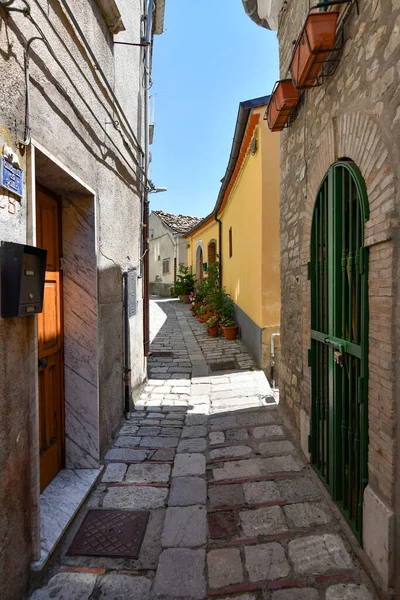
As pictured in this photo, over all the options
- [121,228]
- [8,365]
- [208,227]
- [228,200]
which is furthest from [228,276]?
[8,365]

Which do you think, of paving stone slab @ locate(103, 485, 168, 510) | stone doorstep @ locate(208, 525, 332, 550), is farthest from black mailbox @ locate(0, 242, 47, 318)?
stone doorstep @ locate(208, 525, 332, 550)

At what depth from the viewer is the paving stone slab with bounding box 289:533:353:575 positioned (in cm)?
223

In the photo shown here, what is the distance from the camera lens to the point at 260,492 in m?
3.02

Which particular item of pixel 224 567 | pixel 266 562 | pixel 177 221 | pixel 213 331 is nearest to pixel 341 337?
pixel 266 562

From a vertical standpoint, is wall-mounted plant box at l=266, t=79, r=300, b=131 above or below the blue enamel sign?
above

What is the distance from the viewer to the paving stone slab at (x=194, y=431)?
4188 mm

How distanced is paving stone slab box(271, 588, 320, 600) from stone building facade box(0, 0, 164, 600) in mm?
1406

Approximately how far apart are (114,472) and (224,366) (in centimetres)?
373

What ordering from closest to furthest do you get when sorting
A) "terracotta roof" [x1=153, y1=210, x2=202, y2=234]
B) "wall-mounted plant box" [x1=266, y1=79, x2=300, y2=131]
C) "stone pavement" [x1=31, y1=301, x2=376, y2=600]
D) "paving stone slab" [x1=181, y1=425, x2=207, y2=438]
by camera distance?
"stone pavement" [x1=31, y1=301, x2=376, y2=600], "wall-mounted plant box" [x1=266, y1=79, x2=300, y2=131], "paving stone slab" [x1=181, y1=425, x2=207, y2=438], "terracotta roof" [x1=153, y1=210, x2=202, y2=234]

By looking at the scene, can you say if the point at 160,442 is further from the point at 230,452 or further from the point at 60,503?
the point at 60,503

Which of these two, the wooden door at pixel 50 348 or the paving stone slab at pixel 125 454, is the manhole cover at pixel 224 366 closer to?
the paving stone slab at pixel 125 454

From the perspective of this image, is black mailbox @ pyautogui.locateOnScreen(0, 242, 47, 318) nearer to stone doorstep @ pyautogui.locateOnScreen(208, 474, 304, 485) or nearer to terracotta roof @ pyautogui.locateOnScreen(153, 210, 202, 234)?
stone doorstep @ pyautogui.locateOnScreen(208, 474, 304, 485)

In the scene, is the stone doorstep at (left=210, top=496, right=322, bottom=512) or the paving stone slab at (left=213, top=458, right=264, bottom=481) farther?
the paving stone slab at (left=213, top=458, right=264, bottom=481)

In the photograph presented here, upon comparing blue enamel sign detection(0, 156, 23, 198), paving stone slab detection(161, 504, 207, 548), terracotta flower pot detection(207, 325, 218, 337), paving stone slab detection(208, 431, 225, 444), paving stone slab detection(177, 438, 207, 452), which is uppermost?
blue enamel sign detection(0, 156, 23, 198)
